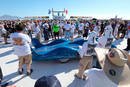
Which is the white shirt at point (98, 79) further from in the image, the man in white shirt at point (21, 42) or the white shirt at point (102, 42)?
the man in white shirt at point (21, 42)

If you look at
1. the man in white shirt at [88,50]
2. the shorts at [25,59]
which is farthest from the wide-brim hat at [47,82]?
the shorts at [25,59]

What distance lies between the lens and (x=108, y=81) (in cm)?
169

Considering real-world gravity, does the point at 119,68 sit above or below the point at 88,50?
above

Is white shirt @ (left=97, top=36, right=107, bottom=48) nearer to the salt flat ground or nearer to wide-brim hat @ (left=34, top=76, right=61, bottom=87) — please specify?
the salt flat ground

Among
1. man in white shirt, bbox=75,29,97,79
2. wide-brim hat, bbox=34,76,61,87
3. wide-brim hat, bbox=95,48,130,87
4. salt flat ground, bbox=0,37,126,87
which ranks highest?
wide-brim hat, bbox=95,48,130,87

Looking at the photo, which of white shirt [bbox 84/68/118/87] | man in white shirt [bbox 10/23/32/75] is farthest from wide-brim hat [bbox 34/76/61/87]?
man in white shirt [bbox 10/23/32/75]

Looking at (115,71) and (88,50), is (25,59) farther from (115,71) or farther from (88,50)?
(115,71)

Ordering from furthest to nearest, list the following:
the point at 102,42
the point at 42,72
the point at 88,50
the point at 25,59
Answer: the point at 42,72
the point at 25,59
the point at 102,42
the point at 88,50

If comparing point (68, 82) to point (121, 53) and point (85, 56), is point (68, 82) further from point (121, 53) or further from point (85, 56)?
point (121, 53)

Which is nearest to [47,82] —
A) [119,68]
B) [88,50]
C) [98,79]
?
[98,79]

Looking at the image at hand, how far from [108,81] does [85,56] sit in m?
2.96

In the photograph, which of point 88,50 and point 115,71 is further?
point 88,50

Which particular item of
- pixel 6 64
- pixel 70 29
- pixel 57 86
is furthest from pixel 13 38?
pixel 70 29

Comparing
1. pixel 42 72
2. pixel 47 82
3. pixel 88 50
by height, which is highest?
pixel 47 82
